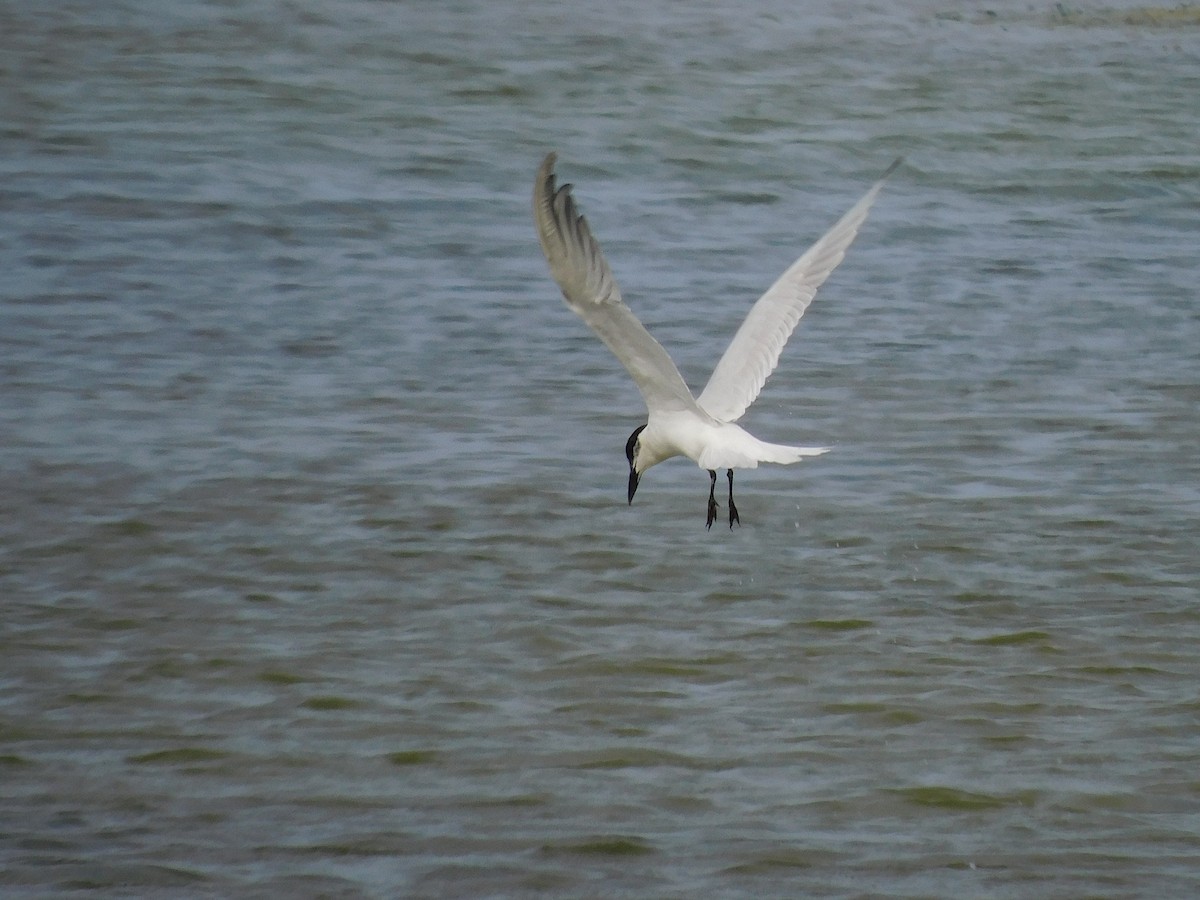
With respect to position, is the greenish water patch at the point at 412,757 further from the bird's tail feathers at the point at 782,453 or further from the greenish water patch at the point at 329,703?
the bird's tail feathers at the point at 782,453

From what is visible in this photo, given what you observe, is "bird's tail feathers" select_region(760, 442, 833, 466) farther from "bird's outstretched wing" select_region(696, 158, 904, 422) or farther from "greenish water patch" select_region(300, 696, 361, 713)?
"greenish water patch" select_region(300, 696, 361, 713)

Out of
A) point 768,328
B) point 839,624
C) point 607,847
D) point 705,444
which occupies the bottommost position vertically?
point 607,847

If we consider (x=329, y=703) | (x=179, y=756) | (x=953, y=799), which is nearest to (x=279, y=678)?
(x=329, y=703)

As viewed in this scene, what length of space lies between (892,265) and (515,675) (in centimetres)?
619

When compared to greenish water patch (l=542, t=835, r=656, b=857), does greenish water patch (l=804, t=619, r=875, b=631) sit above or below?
above

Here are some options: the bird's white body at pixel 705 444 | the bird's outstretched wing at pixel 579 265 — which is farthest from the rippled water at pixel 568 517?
the bird's outstretched wing at pixel 579 265

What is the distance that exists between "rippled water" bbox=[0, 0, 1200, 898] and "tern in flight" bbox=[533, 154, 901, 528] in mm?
638

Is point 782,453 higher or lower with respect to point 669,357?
lower

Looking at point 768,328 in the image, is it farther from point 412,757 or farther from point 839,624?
point 412,757

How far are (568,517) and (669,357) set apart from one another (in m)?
1.75

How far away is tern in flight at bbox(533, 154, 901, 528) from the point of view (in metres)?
5.89

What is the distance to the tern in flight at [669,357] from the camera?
232 inches

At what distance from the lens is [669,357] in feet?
20.2

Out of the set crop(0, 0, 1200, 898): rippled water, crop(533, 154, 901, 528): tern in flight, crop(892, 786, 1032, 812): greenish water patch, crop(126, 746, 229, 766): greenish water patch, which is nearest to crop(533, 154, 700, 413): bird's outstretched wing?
crop(533, 154, 901, 528): tern in flight
